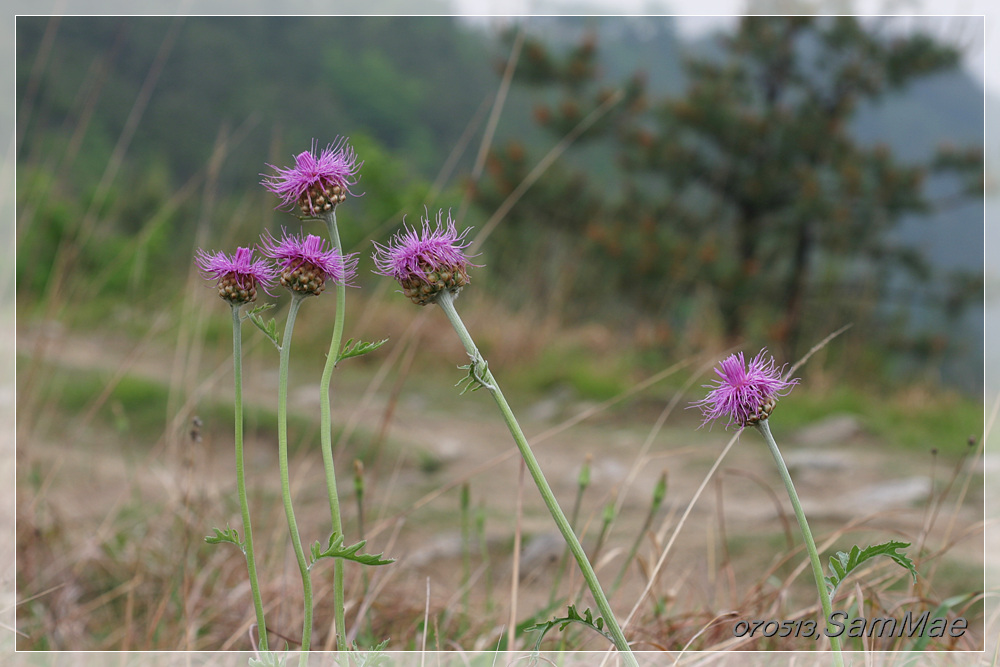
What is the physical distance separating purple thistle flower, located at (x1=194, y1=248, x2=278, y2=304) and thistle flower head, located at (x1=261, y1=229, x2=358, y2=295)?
1.0 inches

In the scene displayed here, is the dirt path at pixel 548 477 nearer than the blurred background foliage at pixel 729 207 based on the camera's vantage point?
Yes

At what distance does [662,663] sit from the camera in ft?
3.37

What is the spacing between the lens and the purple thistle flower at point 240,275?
68cm

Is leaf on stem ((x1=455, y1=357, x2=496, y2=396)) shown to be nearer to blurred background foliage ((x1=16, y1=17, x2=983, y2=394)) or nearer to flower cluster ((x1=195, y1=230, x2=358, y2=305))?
flower cluster ((x1=195, y1=230, x2=358, y2=305))

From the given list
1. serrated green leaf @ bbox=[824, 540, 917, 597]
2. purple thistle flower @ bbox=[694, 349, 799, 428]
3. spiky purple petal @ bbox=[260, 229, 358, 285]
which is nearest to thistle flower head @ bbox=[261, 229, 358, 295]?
spiky purple petal @ bbox=[260, 229, 358, 285]

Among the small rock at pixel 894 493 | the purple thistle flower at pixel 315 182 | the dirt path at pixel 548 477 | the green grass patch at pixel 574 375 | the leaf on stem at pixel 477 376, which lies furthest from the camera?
the green grass patch at pixel 574 375

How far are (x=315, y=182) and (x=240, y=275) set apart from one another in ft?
0.36

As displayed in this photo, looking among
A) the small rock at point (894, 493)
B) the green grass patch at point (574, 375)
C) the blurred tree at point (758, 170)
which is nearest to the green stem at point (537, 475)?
the small rock at point (894, 493)

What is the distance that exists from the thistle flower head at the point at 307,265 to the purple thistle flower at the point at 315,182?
33 mm

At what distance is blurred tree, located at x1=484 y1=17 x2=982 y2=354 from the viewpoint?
5.84 metres

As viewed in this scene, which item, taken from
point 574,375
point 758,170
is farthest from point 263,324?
point 758,170

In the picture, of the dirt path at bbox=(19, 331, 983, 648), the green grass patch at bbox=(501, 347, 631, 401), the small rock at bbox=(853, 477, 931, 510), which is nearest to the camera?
the dirt path at bbox=(19, 331, 983, 648)

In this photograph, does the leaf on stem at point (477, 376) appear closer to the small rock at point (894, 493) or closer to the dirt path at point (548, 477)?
the dirt path at point (548, 477)

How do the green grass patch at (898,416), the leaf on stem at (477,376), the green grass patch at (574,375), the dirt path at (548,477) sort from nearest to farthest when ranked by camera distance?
the leaf on stem at (477,376), the dirt path at (548,477), the green grass patch at (898,416), the green grass patch at (574,375)
